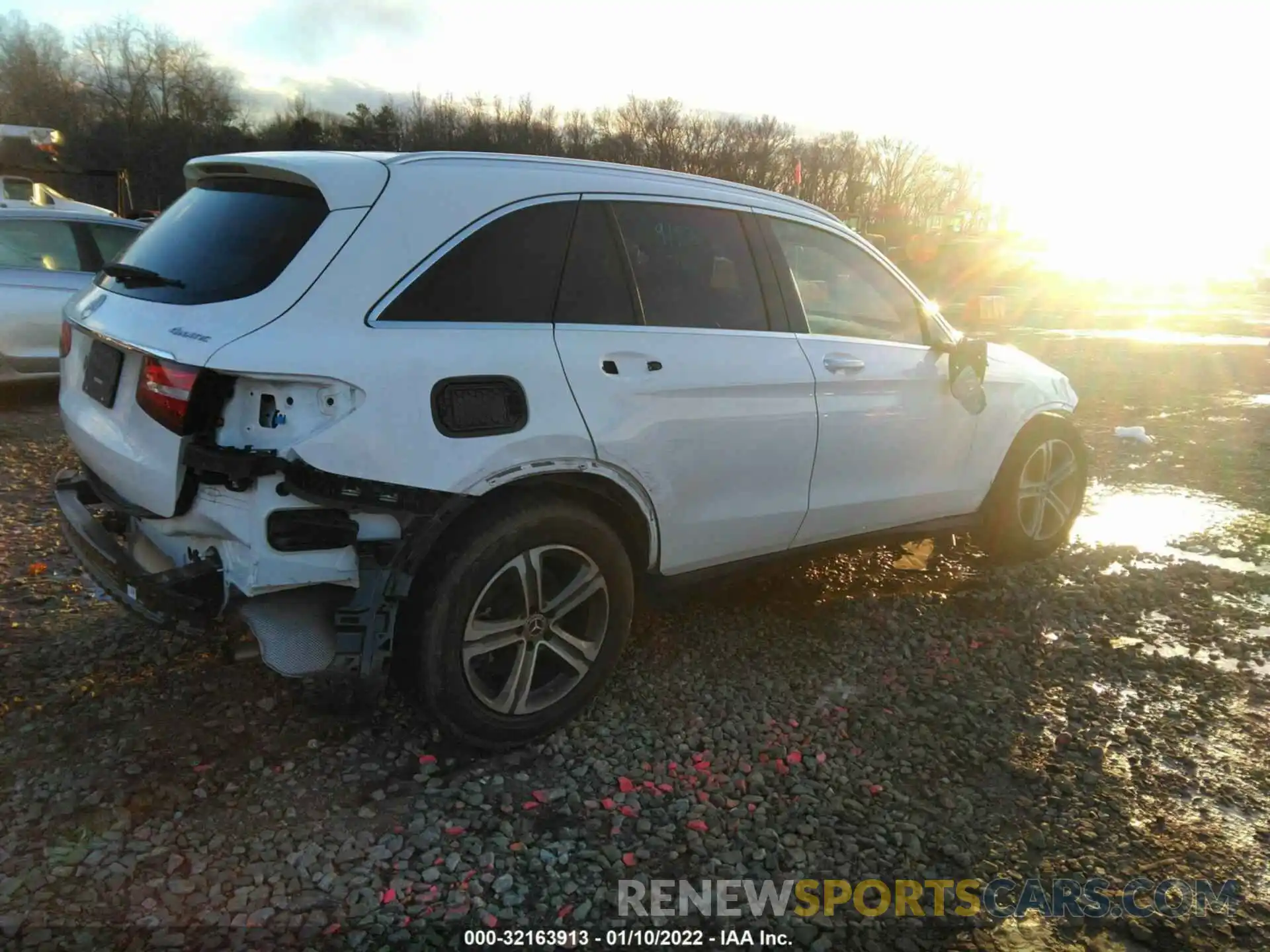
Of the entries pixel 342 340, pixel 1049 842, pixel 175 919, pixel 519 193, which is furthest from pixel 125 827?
pixel 1049 842

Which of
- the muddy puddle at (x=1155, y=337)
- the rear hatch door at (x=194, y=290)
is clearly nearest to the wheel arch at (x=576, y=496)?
the rear hatch door at (x=194, y=290)

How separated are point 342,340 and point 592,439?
2.79 feet

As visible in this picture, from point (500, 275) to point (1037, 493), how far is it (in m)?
3.49

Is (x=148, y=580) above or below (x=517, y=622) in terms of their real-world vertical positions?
above

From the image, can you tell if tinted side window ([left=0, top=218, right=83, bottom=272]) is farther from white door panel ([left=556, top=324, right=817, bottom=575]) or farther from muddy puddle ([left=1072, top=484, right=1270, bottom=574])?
muddy puddle ([left=1072, top=484, right=1270, bottom=574])

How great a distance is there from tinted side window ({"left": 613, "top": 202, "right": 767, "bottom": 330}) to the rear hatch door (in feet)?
3.13

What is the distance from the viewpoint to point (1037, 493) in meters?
5.14

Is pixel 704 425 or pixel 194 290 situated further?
pixel 704 425

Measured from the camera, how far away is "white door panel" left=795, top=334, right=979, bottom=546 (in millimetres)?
3902

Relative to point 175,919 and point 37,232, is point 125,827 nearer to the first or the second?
point 175,919

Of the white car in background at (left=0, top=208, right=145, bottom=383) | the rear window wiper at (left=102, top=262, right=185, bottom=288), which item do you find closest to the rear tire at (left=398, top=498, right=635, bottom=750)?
the rear window wiper at (left=102, top=262, right=185, bottom=288)

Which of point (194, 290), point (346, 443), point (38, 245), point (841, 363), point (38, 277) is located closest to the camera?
point (346, 443)

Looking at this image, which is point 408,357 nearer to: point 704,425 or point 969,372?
point 704,425

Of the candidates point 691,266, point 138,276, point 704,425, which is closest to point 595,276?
point 691,266
